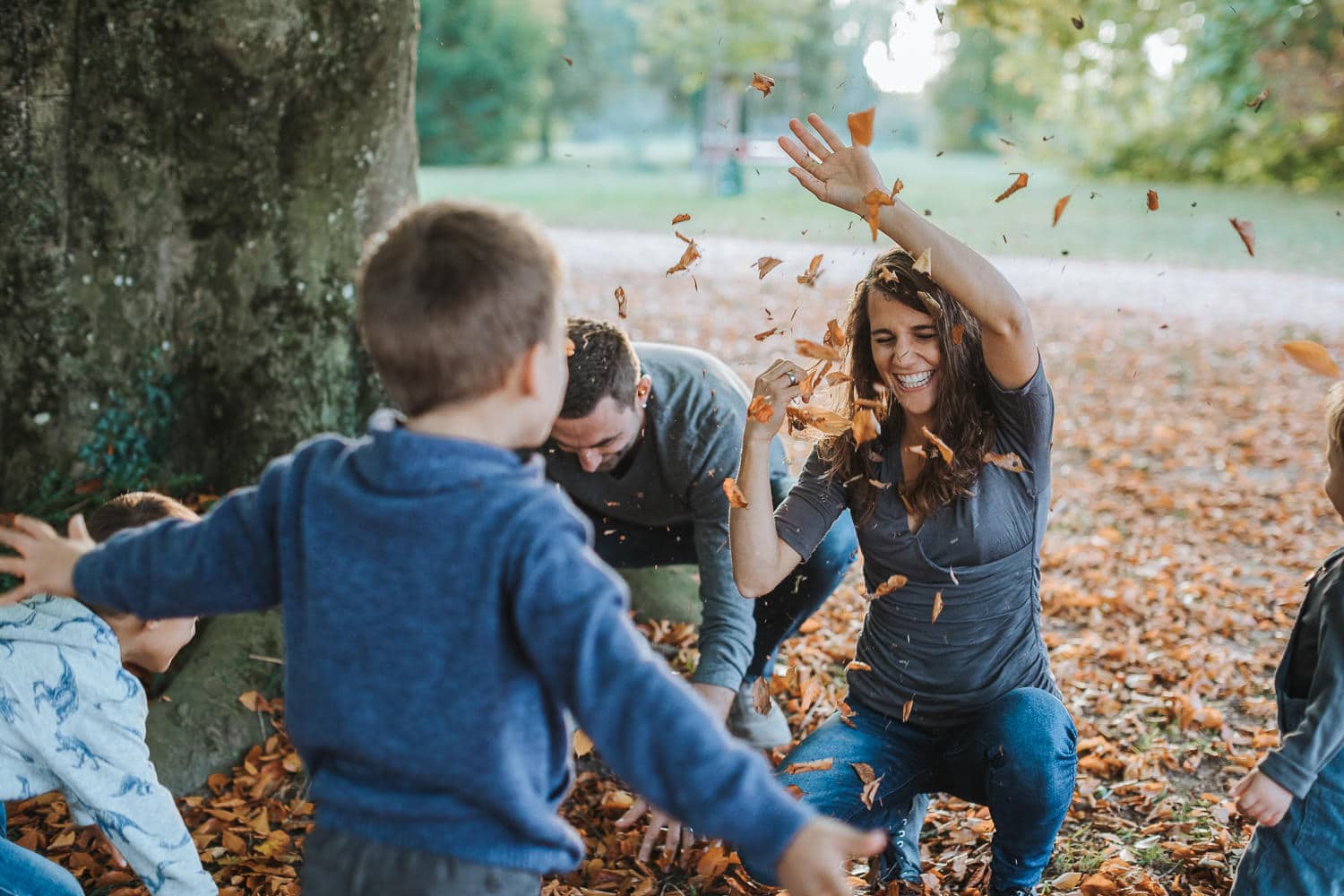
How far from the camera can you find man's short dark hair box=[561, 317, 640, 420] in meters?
3.30

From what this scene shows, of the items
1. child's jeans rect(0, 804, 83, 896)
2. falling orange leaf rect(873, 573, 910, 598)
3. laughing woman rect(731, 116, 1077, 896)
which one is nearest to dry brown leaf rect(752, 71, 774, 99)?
laughing woman rect(731, 116, 1077, 896)

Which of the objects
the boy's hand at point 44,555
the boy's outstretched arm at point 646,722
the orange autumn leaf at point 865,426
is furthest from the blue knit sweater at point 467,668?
the orange autumn leaf at point 865,426

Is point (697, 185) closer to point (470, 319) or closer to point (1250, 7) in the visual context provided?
point (1250, 7)

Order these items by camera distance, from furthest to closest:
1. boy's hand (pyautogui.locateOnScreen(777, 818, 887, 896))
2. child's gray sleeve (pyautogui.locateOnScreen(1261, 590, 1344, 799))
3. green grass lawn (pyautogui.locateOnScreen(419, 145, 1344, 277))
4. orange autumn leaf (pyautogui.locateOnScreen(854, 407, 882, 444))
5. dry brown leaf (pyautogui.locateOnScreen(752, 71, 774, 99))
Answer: green grass lawn (pyautogui.locateOnScreen(419, 145, 1344, 277)) < dry brown leaf (pyautogui.locateOnScreen(752, 71, 774, 99)) < orange autumn leaf (pyautogui.locateOnScreen(854, 407, 882, 444)) < child's gray sleeve (pyautogui.locateOnScreen(1261, 590, 1344, 799)) < boy's hand (pyautogui.locateOnScreen(777, 818, 887, 896))

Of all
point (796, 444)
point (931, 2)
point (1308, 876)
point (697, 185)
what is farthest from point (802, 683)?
point (697, 185)

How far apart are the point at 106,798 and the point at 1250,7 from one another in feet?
62.3

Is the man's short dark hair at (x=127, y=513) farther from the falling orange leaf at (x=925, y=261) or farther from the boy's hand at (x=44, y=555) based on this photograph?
the falling orange leaf at (x=925, y=261)

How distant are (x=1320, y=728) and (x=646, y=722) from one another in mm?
1543

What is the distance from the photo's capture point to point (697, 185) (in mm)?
29547

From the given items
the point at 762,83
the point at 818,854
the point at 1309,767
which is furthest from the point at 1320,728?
the point at 762,83

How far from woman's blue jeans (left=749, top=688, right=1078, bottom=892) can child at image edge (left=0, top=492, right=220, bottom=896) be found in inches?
56.1

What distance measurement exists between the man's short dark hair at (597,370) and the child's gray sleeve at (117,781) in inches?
55.5

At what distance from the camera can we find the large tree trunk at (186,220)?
4277 millimetres

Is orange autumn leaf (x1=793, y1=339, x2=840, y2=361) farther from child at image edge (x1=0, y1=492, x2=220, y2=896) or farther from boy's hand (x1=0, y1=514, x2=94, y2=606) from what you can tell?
boy's hand (x1=0, y1=514, x2=94, y2=606)
